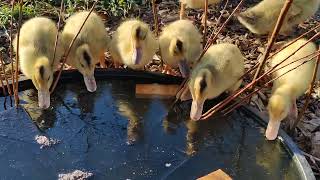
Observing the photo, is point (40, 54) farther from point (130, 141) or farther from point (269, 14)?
point (269, 14)

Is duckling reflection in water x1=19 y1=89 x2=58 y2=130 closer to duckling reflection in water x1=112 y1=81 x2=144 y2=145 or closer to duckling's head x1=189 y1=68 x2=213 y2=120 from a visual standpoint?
duckling reflection in water x1=112 y1=81 x2=144 y2=145

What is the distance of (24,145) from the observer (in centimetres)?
263

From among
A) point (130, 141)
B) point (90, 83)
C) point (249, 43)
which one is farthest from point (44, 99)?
point (249, 43)

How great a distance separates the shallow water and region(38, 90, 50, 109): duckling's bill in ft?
0.17

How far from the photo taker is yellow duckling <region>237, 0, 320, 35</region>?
382 cm

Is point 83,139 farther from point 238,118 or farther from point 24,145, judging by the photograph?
point 238,118

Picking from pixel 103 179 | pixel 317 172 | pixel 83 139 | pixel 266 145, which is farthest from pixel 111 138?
pixel 317 172

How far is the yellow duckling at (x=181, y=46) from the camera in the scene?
3.21 metres

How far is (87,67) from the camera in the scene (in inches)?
121

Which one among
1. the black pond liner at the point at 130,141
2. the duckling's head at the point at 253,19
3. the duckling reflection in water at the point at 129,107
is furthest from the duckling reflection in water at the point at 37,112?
the duckling's head at the point at 253,19

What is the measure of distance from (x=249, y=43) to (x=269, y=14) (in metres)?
0.38

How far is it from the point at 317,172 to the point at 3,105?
1.78 m

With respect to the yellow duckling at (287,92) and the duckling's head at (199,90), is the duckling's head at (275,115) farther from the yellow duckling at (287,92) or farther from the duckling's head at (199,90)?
the duckling's head at (199,90)

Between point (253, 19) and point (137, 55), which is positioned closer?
point (137, 55)
